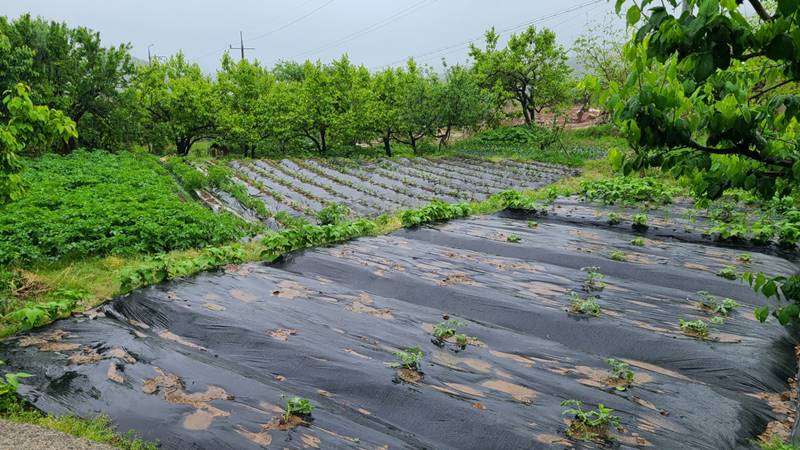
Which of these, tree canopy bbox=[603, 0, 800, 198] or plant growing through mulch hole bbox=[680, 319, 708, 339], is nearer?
tree canopy bbox=[603, 0, 800, 198]

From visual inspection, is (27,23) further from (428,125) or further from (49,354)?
(49,354)

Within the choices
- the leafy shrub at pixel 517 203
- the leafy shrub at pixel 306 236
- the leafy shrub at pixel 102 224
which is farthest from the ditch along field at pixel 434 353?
the leafy shrub at pixel 517 203

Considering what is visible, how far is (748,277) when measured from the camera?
2617 millimetres

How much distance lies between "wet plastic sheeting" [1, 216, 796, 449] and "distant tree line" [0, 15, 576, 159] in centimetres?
1952

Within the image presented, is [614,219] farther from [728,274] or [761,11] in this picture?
[761,11]

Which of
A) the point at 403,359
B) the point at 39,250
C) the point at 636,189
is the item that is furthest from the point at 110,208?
the point at 636,189

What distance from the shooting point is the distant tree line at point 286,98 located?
22000 millimetres

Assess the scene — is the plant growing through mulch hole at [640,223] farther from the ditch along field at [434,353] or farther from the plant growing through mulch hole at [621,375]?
the plant growing through mulch hole at [621,375]

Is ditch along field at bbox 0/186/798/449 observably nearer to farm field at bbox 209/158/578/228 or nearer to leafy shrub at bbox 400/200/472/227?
leafy shrub at bbox 400/200/472/227

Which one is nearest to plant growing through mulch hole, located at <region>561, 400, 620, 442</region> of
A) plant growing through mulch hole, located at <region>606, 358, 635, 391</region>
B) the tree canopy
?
plant growing through mulch hole, located at <region>606, 358, 635, 391</region>

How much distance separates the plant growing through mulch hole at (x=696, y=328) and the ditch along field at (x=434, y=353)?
0.03 meters

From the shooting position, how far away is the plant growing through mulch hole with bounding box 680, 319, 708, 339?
5168mm

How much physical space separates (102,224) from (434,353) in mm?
7149

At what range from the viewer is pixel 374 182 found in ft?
53.8
